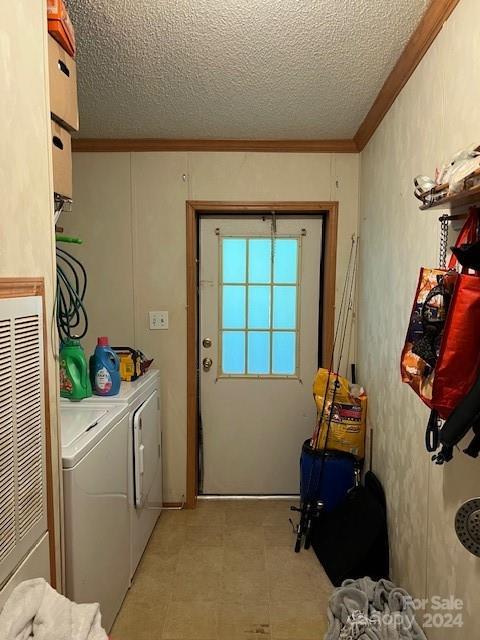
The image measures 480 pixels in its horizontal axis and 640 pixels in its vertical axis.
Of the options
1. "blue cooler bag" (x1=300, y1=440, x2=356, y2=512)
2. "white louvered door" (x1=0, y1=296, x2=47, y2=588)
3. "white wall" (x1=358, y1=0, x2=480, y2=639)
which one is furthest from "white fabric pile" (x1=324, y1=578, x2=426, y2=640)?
"white louvered door" (x1=0, y1=296, x2=47, y2=588)

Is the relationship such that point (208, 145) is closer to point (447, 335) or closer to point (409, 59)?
point (409, 59)

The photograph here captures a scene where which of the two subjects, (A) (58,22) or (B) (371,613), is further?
(B) (371,613)

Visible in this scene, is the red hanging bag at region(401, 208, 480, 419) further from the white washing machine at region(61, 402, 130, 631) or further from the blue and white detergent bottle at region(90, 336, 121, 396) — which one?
the blue and white detergent bottle at region(90, 336, 121, 396)

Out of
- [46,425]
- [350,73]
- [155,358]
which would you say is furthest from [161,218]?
[46,425]

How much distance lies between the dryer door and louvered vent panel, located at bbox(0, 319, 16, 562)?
3.57 ft

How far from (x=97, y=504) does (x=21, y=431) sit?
66 centimetres

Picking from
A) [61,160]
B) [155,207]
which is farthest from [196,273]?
[61,160]

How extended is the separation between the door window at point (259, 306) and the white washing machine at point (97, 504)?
1.11 m

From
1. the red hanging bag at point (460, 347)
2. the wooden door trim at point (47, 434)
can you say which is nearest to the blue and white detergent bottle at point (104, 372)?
the wooden door trim at point (47, 434)

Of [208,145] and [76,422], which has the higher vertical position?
[208,145]

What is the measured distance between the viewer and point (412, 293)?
5.78 ft

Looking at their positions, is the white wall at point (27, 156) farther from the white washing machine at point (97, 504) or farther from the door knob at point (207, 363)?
the door knob at point (207, 363)

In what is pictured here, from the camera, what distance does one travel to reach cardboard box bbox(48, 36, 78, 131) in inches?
50.3

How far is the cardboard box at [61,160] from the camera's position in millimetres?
1355
